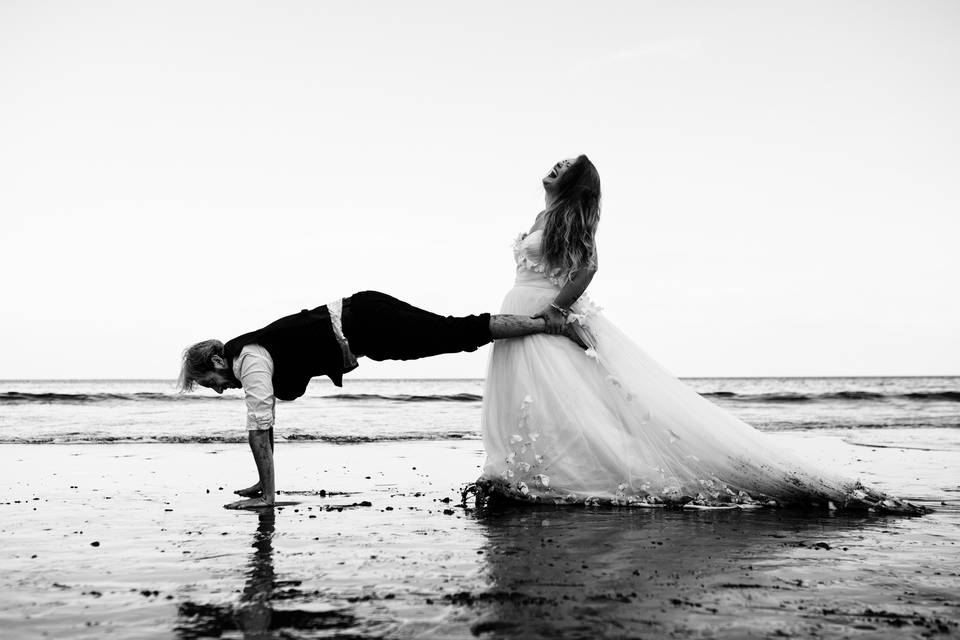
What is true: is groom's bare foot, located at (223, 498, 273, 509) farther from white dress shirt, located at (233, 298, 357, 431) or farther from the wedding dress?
the wedding dress

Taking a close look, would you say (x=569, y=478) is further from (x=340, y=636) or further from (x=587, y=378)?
(x=340, y=636)

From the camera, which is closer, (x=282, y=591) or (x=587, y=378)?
(x=282, y=591)

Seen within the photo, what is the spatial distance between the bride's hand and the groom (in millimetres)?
24

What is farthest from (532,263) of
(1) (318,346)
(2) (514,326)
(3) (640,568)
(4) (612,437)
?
(3) (640,568)

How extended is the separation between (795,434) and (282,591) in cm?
1341

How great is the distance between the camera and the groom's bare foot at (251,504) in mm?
5359

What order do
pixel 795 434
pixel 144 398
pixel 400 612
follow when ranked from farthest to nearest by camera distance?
pixel 144 398 < pixel 795 434 < pixel 400 612

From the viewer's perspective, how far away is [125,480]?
7.10 m

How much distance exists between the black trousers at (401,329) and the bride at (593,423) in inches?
16.9

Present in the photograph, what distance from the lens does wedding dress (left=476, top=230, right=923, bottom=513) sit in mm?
5301

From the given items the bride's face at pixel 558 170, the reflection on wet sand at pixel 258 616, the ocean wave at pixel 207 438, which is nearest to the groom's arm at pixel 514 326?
the bride's face at pixel 558 170

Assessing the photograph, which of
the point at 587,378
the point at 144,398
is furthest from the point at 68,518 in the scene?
the point at 144,398

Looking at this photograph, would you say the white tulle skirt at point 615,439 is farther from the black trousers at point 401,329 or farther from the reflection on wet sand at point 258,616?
the reflection on wet sand at point 258,616

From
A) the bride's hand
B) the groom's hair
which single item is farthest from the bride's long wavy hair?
the groom's hair
